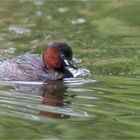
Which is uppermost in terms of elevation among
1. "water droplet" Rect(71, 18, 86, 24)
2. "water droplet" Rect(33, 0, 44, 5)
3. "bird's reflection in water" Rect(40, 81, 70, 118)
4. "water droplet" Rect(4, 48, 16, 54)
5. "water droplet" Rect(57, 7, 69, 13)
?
"water droplet" Rect(33, 0, 44, 5)

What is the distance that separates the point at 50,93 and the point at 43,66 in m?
1.57

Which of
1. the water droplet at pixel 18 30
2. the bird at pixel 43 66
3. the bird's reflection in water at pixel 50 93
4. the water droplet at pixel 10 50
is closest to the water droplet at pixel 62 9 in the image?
the water droplet at pixel 18 30

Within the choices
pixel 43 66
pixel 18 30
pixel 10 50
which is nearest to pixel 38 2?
pixel 18 30

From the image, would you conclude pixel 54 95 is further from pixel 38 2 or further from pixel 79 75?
pixel 38 2

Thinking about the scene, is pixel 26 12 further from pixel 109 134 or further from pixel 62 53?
pixel 109 134

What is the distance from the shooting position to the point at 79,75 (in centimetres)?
1205

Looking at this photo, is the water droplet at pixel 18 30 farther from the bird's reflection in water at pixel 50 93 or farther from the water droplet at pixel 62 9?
the bird's reflection in water at pixel 50 93

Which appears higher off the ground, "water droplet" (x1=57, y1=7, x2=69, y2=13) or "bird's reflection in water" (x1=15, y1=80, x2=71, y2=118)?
"water droplet" (x1=57, y1=7, x2=69, y2=13)

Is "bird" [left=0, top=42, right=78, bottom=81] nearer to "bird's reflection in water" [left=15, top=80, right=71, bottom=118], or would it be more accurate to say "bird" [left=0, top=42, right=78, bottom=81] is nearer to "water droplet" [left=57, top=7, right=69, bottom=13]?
"bird's reflection in water" [left=15, top=80, right=71, bottom=118]

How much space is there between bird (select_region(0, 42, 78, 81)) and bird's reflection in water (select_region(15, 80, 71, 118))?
280 mm

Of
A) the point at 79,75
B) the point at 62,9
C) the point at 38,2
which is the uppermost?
the point at 38,2

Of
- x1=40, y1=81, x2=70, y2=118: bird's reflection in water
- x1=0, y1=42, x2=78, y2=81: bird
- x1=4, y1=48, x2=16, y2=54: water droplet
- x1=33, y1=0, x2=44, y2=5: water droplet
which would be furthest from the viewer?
x1=33, y1=0, x2=44, y2=5: water droplet

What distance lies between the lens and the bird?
11641 millimetres

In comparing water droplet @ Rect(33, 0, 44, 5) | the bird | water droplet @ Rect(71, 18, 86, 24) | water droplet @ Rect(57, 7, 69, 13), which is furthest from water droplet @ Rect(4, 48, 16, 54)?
water droplet @ Rect(33, 0, 44, 5)
